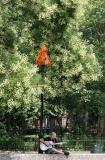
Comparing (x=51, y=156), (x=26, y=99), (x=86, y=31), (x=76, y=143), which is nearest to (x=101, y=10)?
(x=86, y=31)

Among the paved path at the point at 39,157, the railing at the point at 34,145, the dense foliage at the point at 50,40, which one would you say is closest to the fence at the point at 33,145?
the railing at the point at 34,145

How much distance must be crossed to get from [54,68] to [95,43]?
30.4ft

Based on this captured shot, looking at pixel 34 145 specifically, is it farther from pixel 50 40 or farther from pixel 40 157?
pixel 40 157

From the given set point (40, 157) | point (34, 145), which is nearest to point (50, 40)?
point (34, 145)

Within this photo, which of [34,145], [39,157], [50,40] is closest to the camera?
[39,157]

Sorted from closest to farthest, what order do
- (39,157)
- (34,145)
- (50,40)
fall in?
(39,157), (50,40), (34,145)

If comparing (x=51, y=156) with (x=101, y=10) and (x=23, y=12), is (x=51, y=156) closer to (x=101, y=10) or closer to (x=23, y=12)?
(x=23, y=12)

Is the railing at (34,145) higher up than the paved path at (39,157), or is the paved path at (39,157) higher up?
the railing at (34,145)

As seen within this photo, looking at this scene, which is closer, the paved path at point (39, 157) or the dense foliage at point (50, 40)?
the paved path at point (39, 157)

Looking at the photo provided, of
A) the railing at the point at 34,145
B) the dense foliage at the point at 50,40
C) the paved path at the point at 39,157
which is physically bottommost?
the paved path at the point at 39,157

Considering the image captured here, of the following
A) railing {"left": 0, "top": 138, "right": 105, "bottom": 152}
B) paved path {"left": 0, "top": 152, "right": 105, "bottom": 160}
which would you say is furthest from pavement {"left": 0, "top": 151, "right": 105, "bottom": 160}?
railing {"left": 0, "top": 138, "right": 105, "bottom": 152}

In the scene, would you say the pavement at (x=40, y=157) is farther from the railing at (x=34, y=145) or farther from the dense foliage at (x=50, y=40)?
the railing at (x=34, y=145)

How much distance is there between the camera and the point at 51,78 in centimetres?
2884

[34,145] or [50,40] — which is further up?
[50,40]
